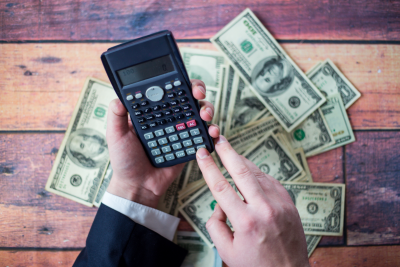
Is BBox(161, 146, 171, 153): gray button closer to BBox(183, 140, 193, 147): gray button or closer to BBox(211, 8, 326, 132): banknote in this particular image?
BBox(183, 140, 193, 147): gray button

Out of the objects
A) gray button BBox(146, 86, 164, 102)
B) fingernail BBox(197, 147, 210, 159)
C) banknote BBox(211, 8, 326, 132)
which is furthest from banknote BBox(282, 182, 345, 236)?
gray button BBox(146, 86, 164, 102)

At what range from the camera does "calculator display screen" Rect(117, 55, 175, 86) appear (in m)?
0.43

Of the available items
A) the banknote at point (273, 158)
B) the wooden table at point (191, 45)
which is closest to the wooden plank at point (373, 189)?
the wooden table at point (191, 45)

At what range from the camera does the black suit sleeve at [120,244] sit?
477 mm

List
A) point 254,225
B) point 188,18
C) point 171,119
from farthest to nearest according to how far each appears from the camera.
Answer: point 188,18 → point 171,119 → point 254,225

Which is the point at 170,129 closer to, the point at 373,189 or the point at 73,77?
the point at 73,77

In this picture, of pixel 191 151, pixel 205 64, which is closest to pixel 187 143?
pixel 191 151

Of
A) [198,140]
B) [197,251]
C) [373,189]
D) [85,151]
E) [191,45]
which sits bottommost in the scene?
[197,251]

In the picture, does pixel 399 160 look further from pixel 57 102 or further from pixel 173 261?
pixel 57 102

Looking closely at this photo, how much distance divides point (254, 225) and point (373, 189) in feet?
1.44

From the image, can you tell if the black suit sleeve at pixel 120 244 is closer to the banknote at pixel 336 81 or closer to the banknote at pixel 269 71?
the banknote at pixel 269 71

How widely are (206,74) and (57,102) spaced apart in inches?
14.8

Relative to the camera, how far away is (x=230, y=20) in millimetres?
615

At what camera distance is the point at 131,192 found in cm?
55
